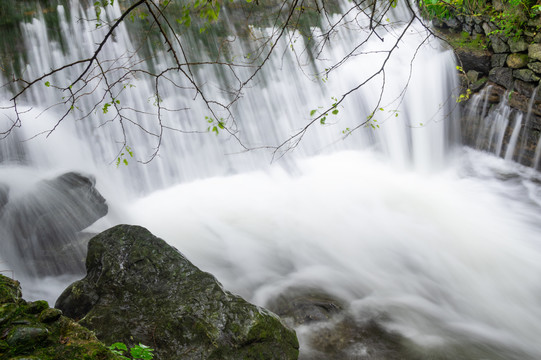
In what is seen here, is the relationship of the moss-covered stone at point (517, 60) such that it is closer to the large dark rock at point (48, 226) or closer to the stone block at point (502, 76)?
the stone block at point (502, 76)

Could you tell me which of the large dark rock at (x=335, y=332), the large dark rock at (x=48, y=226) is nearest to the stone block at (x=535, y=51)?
the large dark rock at (x=335, y=332)

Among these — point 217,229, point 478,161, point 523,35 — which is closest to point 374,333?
point 217,229

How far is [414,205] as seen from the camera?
6.97m

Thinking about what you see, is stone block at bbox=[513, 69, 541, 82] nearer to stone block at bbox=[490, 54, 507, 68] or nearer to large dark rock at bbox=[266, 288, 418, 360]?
stone block at bbox=[490, 54, 507, 68]

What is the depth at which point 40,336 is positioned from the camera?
1751 millimetres

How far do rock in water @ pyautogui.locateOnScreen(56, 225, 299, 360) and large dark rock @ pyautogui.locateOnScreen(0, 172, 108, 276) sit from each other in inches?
74.2

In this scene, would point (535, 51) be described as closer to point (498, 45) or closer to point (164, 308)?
point (498, 45)

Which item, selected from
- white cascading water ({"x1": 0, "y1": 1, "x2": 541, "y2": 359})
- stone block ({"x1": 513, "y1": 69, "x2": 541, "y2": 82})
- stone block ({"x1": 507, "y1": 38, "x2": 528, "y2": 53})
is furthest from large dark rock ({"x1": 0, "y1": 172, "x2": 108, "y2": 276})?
stone block ({"x1": 507, "y1": 38, "x2": 528, "y2": 53})

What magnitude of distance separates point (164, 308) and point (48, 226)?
10.5 ft

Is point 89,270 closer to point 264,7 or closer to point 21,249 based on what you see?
point 21,249

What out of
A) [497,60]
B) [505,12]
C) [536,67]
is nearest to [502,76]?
[497,60]

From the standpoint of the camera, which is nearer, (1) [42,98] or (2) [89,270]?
(2) [89,270]

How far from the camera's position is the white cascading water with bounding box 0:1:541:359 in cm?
466

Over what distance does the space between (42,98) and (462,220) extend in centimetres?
788
